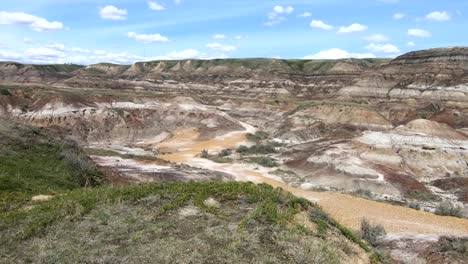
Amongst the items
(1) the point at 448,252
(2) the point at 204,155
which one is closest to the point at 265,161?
(2) the point at 204,155

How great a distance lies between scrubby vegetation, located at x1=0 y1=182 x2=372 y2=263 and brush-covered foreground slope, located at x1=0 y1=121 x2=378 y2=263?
0.07ft

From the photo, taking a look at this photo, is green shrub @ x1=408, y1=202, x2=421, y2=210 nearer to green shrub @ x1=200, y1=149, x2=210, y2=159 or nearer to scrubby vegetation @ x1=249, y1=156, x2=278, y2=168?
scrubby vegetation @ x1=249, y1=156, x2=278, y2=168

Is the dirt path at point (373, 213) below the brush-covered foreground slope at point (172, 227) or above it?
below

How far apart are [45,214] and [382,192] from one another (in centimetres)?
3137

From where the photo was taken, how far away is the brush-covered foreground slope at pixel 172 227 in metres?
10.1

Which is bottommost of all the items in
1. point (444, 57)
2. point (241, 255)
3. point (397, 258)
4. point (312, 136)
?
point (312, 136)

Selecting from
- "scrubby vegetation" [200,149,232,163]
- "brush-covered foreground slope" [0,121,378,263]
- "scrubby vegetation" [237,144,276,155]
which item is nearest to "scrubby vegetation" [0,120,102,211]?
"brush-covered foreground slope" [0,121,378,263]

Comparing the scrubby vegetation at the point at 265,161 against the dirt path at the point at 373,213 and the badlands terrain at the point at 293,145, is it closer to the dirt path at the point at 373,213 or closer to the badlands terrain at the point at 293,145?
the badlands terrain at the point at 293,145

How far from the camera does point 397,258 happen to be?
15.3m

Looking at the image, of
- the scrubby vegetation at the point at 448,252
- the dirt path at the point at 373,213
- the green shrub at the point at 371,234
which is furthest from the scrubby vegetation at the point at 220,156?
the scrubby vegetation at the point at 448,252

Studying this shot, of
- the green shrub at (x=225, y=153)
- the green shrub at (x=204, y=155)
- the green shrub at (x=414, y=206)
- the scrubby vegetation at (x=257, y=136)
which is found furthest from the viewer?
the scrubby vegetation at (x=257, y=136)

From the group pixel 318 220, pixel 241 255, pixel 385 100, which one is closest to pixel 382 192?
pixel 318 220

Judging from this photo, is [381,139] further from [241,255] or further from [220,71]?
[220,71]

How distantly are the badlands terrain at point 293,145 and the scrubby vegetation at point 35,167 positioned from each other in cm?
18
